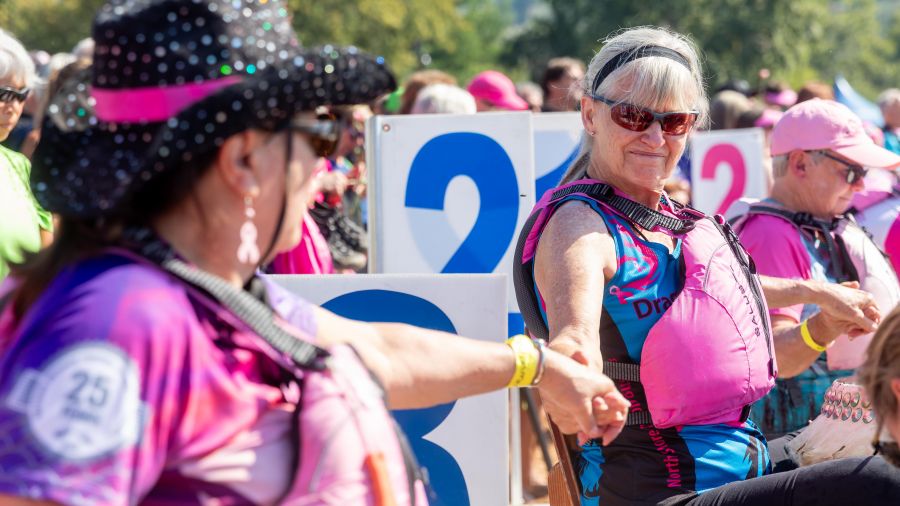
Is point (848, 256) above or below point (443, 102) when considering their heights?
below

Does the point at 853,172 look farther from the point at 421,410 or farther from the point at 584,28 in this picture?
the point at 584,28

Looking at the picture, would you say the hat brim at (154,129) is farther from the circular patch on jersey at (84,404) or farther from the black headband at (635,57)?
the black headband at (635,57)

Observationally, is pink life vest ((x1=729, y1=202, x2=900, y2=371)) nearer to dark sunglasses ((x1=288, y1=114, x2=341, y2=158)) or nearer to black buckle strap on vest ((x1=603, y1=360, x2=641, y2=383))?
black buckle strap on vest ((x1=603, y1=360, x2=641, y2=383))

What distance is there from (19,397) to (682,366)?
1684 millimetres

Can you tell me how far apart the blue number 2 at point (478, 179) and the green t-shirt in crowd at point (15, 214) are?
126cm

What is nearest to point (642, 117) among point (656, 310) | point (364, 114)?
point (656, 310)

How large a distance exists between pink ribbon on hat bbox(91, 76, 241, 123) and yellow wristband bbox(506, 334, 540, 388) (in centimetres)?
76

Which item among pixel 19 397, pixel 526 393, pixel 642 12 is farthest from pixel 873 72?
pixel 19 397

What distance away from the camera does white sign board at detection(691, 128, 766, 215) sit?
7465 mm

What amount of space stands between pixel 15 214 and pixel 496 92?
14.3ft

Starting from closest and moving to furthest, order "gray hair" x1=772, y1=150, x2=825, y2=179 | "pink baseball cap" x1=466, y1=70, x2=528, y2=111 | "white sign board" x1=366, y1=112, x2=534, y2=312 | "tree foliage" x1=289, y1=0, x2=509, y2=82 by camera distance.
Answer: "white sign board" x1=366, y1=112, x2=534, y2=312
"gray hair" x1=772, y1=150, x2=825, y2=179
"pink baseball cap" x1=466, y1=70, x2=528, y2=111
"tree foliage" x1=289, y1=0, x2=509, y2=82

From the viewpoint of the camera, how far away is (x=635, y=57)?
2.94 metres

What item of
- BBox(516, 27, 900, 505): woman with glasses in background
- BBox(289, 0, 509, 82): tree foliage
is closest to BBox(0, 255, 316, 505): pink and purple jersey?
BBox(516, 27, 900, 505): woman with glasses in background

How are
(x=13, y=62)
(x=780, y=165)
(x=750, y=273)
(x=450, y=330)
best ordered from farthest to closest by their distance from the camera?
(x=780, y=165), (x=13, y=62), (x=450, y=330), (x=750, y=273)
